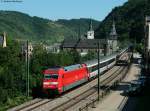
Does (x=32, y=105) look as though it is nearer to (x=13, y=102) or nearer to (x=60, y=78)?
(x=13, y=102)

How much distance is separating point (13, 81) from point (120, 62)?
3361 inches

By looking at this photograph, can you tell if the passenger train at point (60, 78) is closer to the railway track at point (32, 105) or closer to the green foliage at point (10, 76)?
the railway track at point (32, 105)

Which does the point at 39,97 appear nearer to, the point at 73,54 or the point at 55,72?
the point at 55,72

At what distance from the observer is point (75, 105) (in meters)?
45.2

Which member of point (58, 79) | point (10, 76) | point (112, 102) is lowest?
point (112, 102)

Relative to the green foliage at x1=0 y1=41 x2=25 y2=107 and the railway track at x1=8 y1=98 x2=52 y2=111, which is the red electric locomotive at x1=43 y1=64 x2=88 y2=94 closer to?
the railway track at x1=8 y1=98 x2=52 y2=111

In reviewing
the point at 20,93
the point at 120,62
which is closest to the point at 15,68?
the point at 20,93

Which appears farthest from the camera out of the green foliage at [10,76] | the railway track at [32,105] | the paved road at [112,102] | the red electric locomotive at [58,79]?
the red electric locomotive at [58,79]

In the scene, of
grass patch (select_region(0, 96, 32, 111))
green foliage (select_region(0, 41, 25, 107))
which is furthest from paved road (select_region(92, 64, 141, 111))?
green foliage (select_region(0, 41, 25, 107))

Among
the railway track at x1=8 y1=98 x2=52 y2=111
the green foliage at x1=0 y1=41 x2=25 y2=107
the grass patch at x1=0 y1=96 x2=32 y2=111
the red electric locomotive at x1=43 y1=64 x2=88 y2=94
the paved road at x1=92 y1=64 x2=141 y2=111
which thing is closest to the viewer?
the railway track at x1=8 y1=98 x2=52 y2=111

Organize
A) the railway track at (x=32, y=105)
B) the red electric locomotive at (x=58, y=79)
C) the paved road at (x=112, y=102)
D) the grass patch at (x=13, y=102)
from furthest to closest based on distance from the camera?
the red electric locomotive at (x=58, y=79) < the grass patch at (x=13, y=102) < the paved road at (x=112, y=102) < the railway track at (x=32, y=105)

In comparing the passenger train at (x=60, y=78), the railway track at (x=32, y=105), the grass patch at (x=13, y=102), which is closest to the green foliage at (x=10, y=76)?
the grass patch at (x=13, y=102)

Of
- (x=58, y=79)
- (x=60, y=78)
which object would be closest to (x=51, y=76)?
(x=58, y=79)

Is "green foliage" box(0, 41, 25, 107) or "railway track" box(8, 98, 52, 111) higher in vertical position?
"green foliage" box(0, 41, 25, 107)
